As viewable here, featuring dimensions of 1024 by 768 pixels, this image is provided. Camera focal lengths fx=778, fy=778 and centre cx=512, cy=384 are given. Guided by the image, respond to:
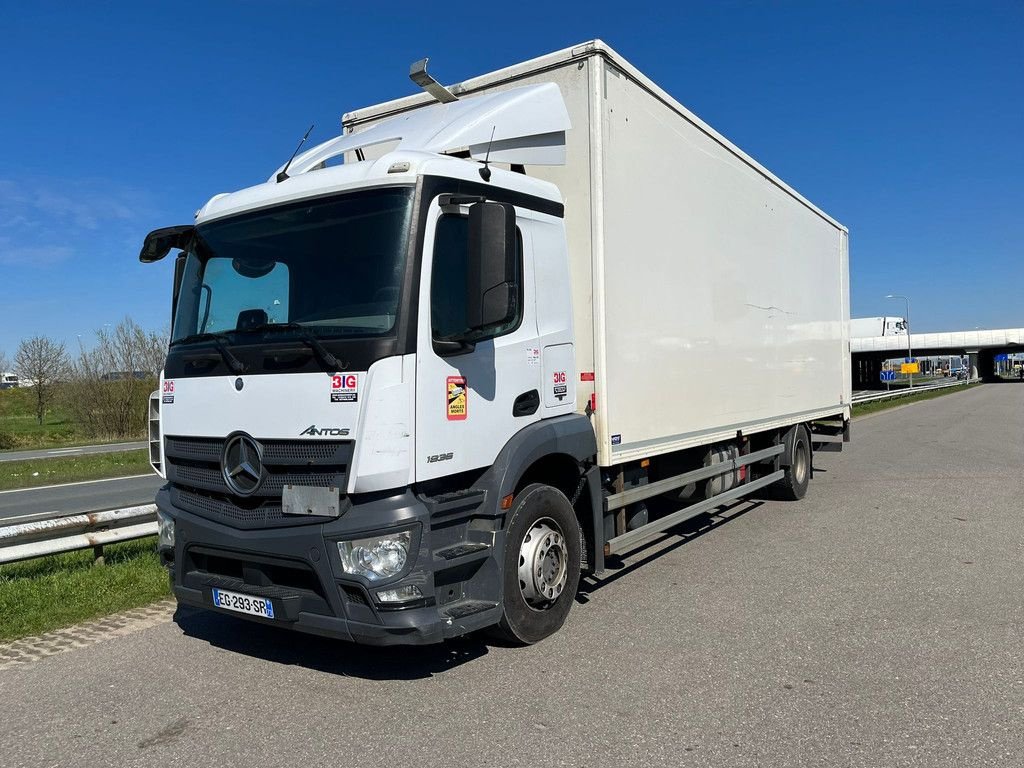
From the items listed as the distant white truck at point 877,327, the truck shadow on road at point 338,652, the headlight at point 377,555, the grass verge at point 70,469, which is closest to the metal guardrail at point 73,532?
the truck shadow on road at point 338,652

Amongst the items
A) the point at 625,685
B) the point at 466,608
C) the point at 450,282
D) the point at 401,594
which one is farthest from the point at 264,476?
the point at 625,685

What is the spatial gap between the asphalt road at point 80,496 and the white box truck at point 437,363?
25.8ft

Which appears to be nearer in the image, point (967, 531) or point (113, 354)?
point (967, 531)

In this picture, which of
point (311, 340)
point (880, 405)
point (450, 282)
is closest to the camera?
point (311, 340)

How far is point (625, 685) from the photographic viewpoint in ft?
13.5

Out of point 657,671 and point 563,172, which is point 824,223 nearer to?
point 563,172

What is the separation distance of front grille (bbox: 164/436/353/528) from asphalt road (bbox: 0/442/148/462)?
870 inches

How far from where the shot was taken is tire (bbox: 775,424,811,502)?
9.69 m

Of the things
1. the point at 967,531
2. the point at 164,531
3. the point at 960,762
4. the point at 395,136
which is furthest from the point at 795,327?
the point at 164,531

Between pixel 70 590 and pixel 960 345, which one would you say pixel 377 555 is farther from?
pixel 960 345

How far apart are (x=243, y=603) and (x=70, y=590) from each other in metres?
2.77

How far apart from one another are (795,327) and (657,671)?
6.27 meters

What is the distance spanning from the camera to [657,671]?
14.1ft

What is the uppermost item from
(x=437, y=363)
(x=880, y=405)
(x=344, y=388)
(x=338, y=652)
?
(x=437, y=363)
